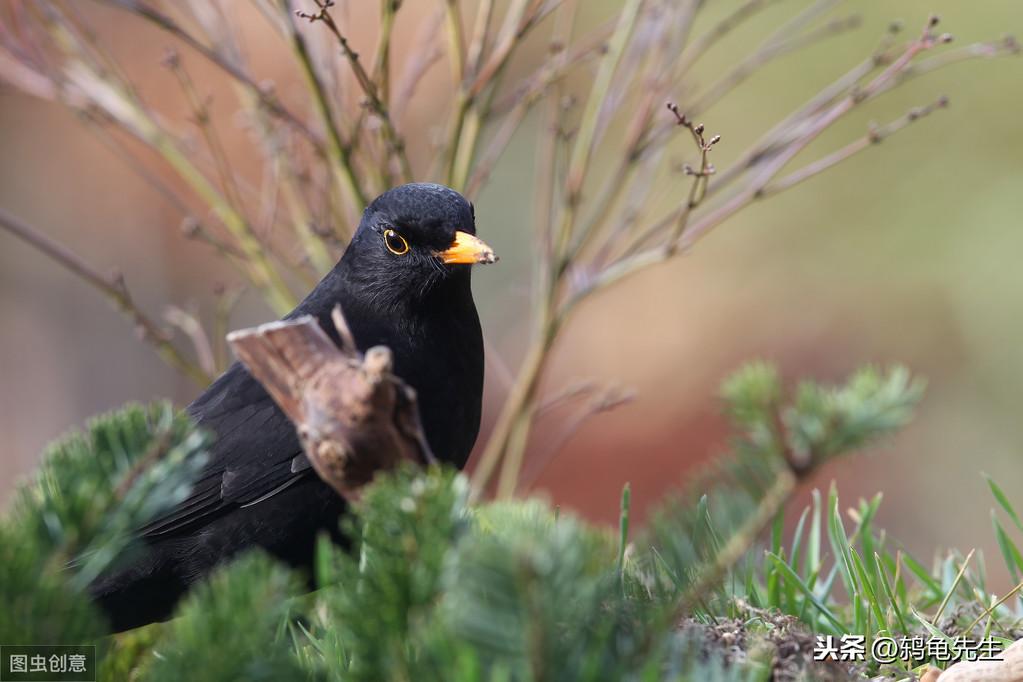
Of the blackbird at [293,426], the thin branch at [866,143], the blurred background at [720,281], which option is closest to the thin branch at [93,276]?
the blackbird at [293,426]

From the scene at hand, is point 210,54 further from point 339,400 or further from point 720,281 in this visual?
point 720,281

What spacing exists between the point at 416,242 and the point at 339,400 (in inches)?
54.3

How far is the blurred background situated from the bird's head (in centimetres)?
320

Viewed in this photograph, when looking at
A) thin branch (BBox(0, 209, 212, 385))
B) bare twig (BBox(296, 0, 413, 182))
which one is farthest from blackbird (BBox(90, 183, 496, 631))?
thin branch (BBox(0, 209, 212, 385))

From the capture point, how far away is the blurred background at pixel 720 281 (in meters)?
6.39

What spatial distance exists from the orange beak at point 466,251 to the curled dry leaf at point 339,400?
109 cm

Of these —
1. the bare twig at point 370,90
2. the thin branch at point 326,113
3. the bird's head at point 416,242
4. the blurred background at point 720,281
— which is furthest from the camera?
the blurred background at point 720,281

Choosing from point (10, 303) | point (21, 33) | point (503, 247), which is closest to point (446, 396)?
point (21, 33)

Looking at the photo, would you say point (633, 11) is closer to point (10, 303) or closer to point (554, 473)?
point (554, 473)

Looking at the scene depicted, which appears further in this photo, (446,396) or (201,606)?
(446,396)

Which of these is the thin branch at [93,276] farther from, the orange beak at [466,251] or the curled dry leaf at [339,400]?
the curled dry leaf at [339,400]

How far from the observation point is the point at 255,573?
3.51 feet

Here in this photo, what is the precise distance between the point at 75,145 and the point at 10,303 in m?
1.25

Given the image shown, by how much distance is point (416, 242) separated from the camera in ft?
8.61
